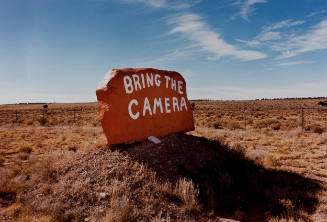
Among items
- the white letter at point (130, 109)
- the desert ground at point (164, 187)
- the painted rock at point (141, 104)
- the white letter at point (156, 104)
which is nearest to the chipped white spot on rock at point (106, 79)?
the painted rock at point (141, 104)

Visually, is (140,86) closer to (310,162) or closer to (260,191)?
(260,191)

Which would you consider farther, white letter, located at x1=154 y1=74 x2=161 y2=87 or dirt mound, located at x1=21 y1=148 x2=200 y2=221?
white letter, located at x1=154 y1=74 x2=161 y2=87

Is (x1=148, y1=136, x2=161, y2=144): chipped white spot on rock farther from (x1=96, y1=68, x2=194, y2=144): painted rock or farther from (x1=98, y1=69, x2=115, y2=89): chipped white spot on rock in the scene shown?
(x1=98, y1=69, x2=115, y2=89): chipped white spot on rock


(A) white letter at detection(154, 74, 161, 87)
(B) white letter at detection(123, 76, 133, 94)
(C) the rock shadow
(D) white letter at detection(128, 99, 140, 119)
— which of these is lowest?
(C) the rock shadow

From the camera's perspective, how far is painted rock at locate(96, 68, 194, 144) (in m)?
6.91

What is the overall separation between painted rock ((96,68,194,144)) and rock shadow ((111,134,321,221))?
0.48 meters

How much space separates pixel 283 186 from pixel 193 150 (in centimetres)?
280

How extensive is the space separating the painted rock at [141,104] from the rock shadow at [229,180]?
1.57 ft

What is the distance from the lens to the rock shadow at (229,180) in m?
5.34

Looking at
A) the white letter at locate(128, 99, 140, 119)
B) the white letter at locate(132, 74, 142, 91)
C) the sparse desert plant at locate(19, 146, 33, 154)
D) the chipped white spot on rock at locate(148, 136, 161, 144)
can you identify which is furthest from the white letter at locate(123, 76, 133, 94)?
the sparse desert plant at locate(19, 146, 33, 154)

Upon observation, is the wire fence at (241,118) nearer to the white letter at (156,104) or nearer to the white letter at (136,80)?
the white letter at (156,104)

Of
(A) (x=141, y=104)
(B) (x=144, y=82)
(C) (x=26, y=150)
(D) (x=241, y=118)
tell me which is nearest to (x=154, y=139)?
(A) (x=141, y=104)

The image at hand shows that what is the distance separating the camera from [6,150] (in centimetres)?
1147

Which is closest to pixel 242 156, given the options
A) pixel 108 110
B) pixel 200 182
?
pixel 200 182
